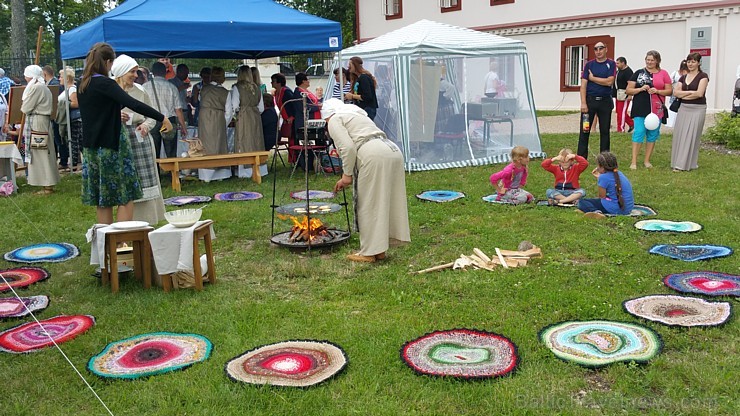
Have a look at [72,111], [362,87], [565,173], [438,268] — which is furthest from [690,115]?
[72,111]

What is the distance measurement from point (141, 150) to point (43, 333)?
2.32m

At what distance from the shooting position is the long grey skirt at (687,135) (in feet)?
31.4

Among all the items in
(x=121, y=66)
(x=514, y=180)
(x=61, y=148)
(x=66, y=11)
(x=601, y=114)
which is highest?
(x=66, y=11)

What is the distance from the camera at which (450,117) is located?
1137 cm

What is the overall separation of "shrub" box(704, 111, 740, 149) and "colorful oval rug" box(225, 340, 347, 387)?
10.3m

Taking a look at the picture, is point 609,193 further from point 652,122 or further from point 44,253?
point 44,253

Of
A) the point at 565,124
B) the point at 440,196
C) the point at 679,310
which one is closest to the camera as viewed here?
the point at 679,310

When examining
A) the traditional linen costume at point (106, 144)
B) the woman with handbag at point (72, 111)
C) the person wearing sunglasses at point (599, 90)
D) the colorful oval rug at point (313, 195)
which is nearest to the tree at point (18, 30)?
the woman with handbag at point (72, 111)

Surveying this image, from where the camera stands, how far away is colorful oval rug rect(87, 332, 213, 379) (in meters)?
3.83

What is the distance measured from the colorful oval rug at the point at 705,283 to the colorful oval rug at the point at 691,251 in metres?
0.45

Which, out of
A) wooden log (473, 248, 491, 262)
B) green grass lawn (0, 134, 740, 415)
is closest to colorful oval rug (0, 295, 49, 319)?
green grass lawn (0, 134, 740, 415)

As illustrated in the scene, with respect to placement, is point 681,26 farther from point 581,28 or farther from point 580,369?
point 580,369

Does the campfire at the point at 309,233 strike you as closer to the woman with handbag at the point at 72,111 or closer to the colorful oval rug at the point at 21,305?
the colorful oval rug at the point at 21,305

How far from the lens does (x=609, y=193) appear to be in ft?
23.7
